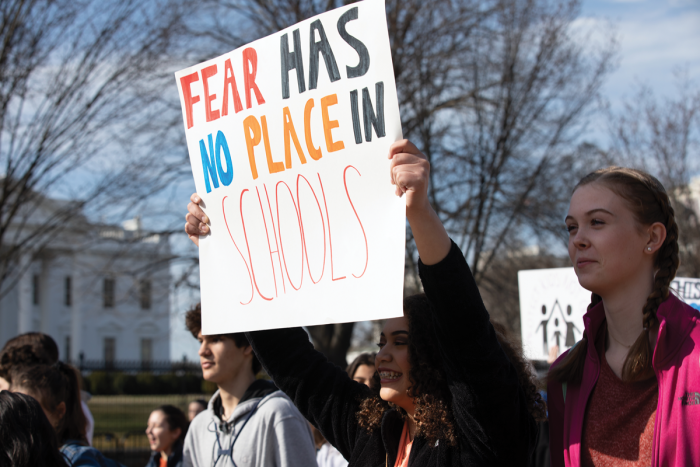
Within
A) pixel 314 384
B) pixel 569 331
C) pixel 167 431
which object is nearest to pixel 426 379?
pixel 314 384

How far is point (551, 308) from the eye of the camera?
679 cm

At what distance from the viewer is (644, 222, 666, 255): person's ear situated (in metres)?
1.98

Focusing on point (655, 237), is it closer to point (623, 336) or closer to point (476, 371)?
point (623, 336)

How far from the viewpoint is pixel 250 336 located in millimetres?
2883

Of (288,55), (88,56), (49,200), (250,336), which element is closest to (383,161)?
(288,55)

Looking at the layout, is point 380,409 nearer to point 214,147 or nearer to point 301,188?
point 301,188

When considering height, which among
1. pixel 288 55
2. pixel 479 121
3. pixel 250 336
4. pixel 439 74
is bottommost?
pixel 250 336

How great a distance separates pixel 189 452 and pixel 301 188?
1.97 m

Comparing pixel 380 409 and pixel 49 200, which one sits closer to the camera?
pixel 380 409

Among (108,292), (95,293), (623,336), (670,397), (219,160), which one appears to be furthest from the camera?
(108,292)

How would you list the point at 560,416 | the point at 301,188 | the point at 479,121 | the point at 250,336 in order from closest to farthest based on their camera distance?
the point at 560,416
the point at 301,188
the point at 250,336
the point at 479,121

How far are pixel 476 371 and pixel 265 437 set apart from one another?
1.65 m

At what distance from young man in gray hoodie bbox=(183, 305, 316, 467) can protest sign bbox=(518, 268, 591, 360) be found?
12.2 feet

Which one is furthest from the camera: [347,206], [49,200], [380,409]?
[49,200]
